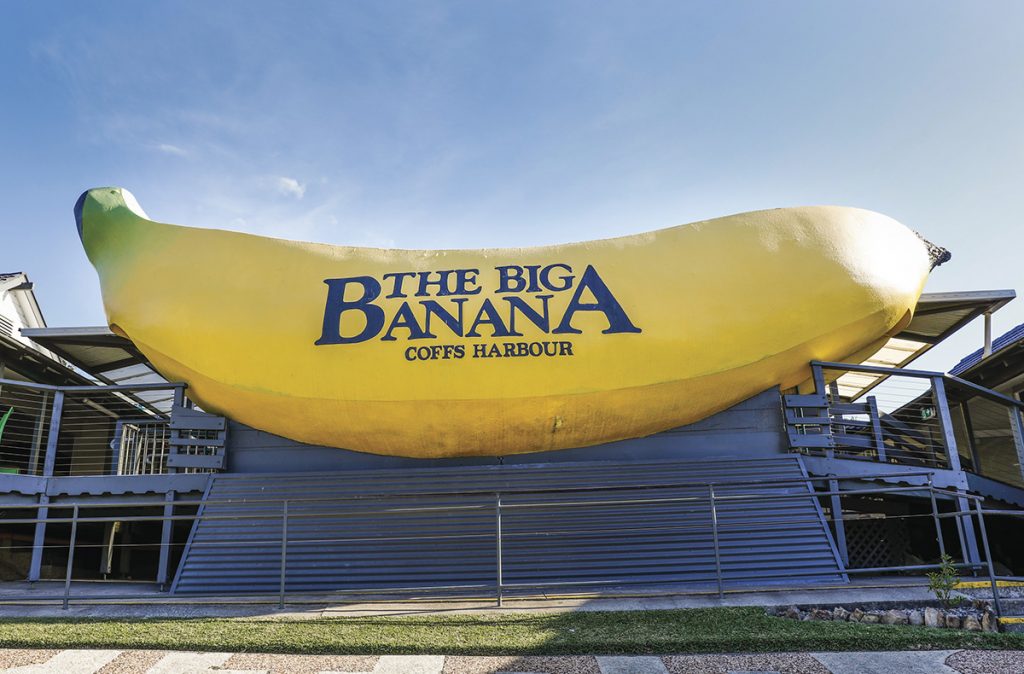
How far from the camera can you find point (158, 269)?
29.4 ft

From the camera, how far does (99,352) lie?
13.0 metres

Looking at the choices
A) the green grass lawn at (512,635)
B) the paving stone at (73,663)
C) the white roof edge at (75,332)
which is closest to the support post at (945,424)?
the green grass lawn at (512,635)

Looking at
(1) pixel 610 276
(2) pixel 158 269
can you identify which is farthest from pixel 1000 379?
(2) pixel 158 269

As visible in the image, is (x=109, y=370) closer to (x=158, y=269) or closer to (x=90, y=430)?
(x=90, y=430)

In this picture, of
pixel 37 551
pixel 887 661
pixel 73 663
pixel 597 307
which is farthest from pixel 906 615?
pixel 37 551

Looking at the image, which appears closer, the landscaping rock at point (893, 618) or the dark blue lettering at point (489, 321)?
the landscaping rock at point (893, 618)

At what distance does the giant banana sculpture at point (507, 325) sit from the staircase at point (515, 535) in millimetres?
595

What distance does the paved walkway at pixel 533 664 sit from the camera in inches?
179

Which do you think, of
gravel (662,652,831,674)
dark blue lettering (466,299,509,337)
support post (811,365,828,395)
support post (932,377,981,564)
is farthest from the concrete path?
dark blue lettering (466,299,509,337)

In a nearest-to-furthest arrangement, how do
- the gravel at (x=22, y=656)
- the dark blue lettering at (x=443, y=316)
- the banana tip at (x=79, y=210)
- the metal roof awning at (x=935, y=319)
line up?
the gravel at (x=22, y=656) → the dark blue lettering at (x=443, y=316) → the banana tip at (x=79, y=210) → the metal roof awning at (x=935, y=319)

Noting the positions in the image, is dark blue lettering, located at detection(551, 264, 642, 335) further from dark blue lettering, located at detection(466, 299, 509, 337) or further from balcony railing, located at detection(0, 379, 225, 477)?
balcony railing, located at detection(0, 379, 225, 477)

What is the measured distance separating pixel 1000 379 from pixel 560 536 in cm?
1029

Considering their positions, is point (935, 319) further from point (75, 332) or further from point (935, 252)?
point (75, 332)

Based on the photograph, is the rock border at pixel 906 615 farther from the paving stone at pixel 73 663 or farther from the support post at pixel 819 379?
the paving stone at pixel 73 663
